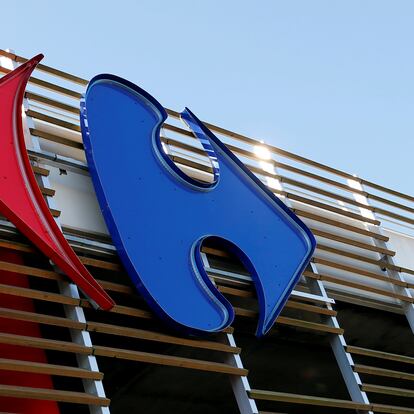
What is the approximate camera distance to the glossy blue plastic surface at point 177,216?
637cm

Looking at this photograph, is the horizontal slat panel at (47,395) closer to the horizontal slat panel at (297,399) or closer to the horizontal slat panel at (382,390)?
the horizontal slat panel at (297,399)

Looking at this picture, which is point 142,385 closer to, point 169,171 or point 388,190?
point 169,171

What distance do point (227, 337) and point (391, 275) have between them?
3001 millimetres

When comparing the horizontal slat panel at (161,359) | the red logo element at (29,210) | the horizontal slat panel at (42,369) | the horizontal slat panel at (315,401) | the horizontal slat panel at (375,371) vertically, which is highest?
the red logo element at (29,210)

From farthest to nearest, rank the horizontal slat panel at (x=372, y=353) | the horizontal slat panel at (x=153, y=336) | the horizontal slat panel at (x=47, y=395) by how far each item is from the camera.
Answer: the horizontal slat panel at (x=372, y=353) → the horizontal slat panel at (x=153, y=336) → the horizontal slat panel at (x=47, y=395)

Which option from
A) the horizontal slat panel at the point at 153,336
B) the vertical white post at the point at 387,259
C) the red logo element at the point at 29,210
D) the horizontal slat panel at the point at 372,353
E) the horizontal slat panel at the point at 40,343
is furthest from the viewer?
the vertical white post at the point at 387,259

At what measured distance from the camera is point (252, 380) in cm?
934

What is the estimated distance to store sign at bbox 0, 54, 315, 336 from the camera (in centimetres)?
629

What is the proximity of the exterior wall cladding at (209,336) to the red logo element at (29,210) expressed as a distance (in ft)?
0.52

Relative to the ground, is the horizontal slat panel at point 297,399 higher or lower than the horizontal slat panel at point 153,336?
lower

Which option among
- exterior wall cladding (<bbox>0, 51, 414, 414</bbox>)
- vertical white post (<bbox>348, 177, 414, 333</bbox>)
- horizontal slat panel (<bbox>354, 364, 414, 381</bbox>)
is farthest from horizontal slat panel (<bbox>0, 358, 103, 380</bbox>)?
vertical white post (<bbox>348, 177, 414, 333</bbox>)

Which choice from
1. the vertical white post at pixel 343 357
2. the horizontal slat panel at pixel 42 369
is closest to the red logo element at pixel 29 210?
the horizontal slat panel at pixel 42 369

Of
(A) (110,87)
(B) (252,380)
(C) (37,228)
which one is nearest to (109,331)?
(C) (37,228)

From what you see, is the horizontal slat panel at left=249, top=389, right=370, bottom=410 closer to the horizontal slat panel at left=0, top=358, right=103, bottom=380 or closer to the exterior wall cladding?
the exterior wall cladding
